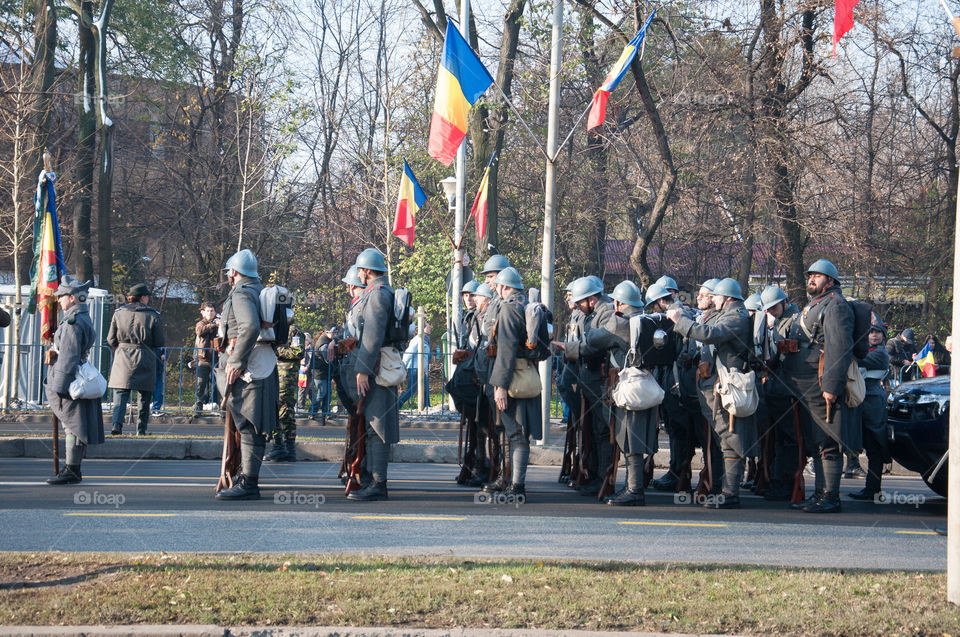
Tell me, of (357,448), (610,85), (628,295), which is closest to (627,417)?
(628,295)

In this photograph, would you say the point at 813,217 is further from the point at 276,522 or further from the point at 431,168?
the point at 276,522

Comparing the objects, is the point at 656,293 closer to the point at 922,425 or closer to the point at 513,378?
the point at 513,378

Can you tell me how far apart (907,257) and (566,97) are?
409 inches

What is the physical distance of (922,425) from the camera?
9.29 metres

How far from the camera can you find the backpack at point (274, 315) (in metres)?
8.91

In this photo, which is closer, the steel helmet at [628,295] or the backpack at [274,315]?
the backpack at [274,315]

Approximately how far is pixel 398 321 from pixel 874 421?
4669mm

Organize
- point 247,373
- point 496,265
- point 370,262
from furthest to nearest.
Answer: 1. point 496,265
2. point 370,262
3. point 247,373

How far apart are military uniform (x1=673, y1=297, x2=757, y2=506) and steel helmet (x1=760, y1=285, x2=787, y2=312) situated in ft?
1.45

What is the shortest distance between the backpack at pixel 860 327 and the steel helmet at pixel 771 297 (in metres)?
0.71

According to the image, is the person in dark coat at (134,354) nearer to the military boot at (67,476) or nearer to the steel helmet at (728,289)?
the military boot at (67,476)

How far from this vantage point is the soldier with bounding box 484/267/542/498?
926cm

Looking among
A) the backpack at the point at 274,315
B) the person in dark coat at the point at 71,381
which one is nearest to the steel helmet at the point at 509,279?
the backpack at the point at 274,315

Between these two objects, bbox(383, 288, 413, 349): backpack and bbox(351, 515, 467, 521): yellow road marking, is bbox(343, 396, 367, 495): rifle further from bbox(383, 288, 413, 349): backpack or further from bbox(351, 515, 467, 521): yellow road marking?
bbox(351, 515, 467, 521): yellow road marking
